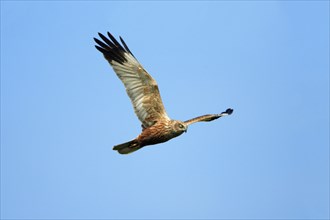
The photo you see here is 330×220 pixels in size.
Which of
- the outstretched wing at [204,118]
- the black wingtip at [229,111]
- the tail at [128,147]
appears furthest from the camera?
the black wingtip at [229,111]

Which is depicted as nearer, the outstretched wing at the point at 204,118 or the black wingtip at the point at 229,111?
the outstretched wing at the point at 204,118

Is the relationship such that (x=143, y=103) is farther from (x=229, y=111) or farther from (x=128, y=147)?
(x=229, y=111)

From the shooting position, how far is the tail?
16.2 meters

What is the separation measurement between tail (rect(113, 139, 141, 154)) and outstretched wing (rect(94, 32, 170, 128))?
2.29 ft

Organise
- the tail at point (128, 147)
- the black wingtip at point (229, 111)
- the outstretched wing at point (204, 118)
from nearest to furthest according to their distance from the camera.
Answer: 1. the tail at point (128, 147)
2. the outstretched wing at point (204, 118)
3. the black wingtip at point (229, 111)

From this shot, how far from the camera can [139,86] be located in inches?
656

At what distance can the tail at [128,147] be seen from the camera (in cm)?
1620

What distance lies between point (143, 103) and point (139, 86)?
48 cm

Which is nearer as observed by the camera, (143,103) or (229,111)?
(143,103)

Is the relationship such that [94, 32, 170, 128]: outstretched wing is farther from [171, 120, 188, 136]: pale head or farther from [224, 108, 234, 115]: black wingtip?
[224, 108, 234, 115]: black wingtip

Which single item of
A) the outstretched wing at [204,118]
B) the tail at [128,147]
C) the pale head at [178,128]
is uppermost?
the outstretched wing at [204,118]

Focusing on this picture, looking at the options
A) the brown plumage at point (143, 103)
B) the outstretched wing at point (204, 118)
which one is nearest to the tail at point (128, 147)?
the brown plumage at point (143, 103)

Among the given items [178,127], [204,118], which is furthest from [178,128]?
[204,118]

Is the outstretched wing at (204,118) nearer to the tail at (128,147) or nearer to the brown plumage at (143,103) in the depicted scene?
the brown plumage at (143,103)
